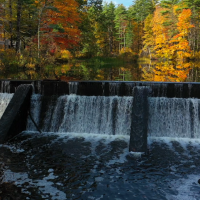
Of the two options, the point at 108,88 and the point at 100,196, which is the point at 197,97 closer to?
the point at 108,88

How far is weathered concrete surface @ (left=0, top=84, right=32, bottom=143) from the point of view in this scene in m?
7.78

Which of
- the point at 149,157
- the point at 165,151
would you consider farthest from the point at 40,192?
the point at 165,151

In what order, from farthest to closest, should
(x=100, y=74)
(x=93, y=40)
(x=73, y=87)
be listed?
1. (x=93, y=40)
2. (x=100, y=74)
3. (x=73, y=87)

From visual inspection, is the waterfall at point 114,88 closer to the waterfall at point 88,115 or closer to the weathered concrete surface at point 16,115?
the waterfall at point 88,115

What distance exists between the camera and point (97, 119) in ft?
29.1

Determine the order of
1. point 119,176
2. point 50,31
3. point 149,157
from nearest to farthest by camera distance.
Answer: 1. point 119,176
2. point 149,157
3. point 50,31

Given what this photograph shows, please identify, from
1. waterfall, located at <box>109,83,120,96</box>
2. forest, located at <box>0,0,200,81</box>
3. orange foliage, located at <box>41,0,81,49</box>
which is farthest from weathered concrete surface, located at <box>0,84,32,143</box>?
orange foliage, located at <box>41,0,81,49</box>

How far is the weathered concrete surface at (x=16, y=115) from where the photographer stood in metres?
7.78

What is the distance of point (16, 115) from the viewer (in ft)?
27.2

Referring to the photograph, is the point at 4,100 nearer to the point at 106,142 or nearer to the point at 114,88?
the point at 114,88

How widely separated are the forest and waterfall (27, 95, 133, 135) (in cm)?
679

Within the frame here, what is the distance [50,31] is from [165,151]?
79.0 ft

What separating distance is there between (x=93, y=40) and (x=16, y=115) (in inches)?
1309

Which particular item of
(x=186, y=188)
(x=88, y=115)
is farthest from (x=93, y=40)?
(x=186, y=188)
